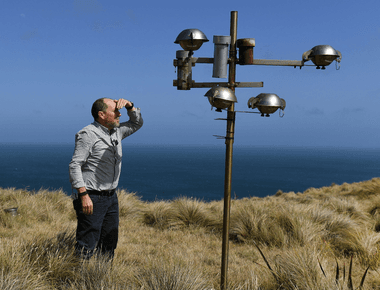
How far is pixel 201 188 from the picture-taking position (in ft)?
294

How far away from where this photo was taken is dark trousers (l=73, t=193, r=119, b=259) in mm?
3771

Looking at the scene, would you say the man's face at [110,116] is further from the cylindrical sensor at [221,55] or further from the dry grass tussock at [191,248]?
the dry grass tussock at [191,248]

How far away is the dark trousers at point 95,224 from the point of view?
3771 mm

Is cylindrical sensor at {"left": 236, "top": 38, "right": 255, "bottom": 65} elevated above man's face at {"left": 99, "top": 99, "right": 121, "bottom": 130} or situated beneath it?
elevated above

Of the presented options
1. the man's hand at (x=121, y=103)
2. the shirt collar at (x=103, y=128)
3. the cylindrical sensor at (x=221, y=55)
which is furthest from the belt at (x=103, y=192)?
the cylindrical sensor at (x=221, y=55)

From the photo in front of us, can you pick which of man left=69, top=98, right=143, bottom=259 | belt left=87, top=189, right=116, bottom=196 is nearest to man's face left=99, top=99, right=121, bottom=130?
man left=69, top=98, right=143, bottom=259

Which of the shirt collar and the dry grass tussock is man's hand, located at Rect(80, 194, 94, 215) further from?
the shirt collar

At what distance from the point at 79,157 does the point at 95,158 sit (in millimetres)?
208

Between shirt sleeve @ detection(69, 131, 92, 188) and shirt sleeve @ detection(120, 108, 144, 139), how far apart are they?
622 mm

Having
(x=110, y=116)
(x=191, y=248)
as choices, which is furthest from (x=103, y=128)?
(x=191, y=248)

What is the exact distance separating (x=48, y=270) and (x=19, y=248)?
59 cm

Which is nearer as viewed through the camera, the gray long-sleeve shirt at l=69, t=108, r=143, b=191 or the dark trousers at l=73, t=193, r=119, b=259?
the gray long-sleeve shirt at l=69, t=108, r=143, b=191

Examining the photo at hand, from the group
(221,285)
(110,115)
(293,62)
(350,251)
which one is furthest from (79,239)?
(350,251)

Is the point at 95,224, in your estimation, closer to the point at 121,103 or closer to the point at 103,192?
the point at 103,192
